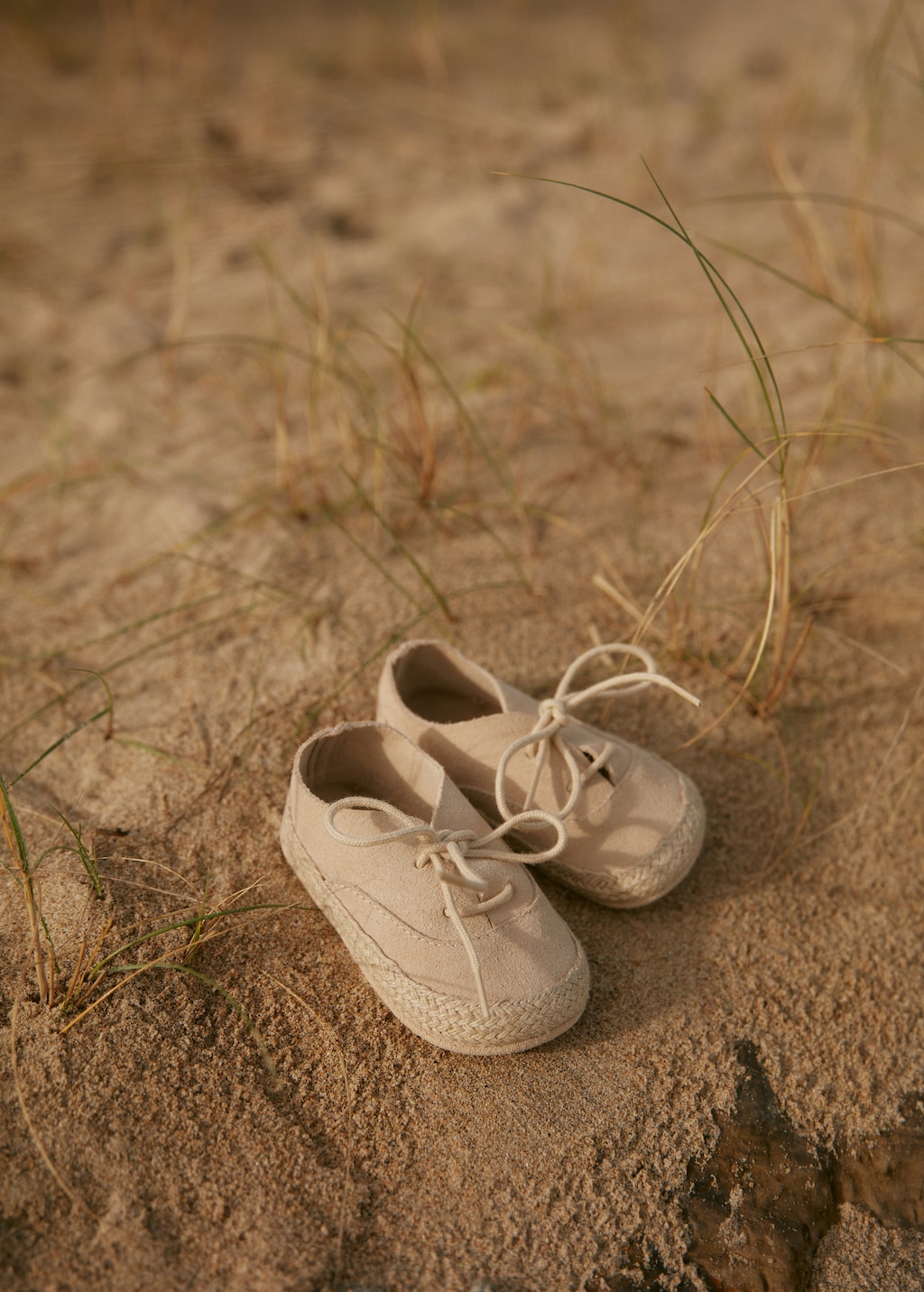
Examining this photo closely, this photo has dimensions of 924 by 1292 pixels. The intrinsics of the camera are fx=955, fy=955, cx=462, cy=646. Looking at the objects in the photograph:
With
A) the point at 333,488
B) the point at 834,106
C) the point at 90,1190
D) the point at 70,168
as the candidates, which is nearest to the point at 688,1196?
the point at 90,1190

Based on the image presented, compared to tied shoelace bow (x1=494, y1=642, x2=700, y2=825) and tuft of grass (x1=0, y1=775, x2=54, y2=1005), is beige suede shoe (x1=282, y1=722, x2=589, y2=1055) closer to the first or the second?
tied shoelace bow (x1=494, y1=642, x2=700, y2=825)

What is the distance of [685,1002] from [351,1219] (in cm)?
60

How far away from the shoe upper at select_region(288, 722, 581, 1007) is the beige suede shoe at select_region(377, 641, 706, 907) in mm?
79

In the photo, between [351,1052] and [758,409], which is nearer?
[351,1052]

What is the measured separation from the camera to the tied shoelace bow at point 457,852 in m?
1.35

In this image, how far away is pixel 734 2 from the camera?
17.3ft

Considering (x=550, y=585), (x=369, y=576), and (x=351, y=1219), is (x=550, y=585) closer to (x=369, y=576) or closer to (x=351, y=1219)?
(x=369, y=576)

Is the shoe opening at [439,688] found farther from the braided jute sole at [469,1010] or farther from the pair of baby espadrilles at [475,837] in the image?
the braided jute sole at [469,1010]

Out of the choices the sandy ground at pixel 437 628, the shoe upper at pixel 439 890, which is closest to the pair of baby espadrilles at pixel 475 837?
the shoe upper at pixel 439 890

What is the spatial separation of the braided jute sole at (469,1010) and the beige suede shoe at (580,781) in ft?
0.58

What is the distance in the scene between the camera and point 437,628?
81.0 inches

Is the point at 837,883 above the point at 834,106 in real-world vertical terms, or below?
below

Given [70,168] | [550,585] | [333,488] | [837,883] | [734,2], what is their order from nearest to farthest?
[837,883]
[550,585]
[333,488]
[70,168]
[734,2]

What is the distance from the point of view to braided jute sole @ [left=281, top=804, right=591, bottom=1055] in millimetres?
1351
